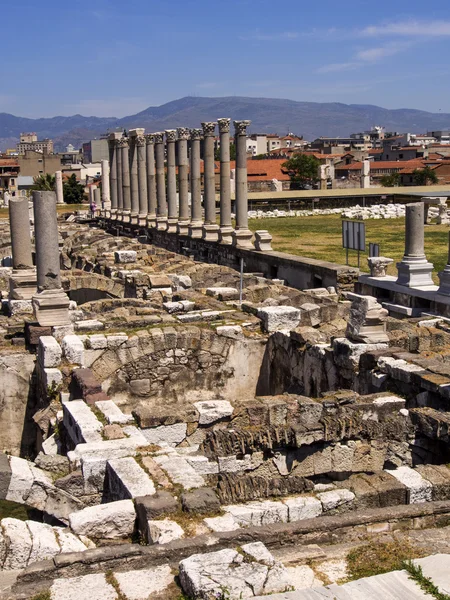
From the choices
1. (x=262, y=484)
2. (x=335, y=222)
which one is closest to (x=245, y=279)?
(x=262, y=484)

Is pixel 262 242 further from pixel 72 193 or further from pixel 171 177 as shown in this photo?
pixel 72 193

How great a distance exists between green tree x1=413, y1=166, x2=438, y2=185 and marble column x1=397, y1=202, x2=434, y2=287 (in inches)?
2347

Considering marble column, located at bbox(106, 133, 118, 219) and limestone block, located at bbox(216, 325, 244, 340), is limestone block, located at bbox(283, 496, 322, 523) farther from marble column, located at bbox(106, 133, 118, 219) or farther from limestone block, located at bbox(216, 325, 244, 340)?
marble column, located at bbox(106, 133, 118, 219)

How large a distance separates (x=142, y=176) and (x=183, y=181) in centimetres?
575

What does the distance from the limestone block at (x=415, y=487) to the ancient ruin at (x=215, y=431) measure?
0.06ft

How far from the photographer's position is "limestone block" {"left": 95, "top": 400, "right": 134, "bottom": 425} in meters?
8.86

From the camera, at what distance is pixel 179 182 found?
36.8 m

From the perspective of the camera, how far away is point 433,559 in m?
5.72

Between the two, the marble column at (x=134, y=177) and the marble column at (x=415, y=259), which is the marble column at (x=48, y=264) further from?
the marble column at (x=134, y=177)

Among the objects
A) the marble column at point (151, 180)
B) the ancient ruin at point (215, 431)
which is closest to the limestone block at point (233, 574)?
the ancient ruin at point (215, 431)

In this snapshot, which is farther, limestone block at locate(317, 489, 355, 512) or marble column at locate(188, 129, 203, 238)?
marble column at locate(188, 129, 203, 238)

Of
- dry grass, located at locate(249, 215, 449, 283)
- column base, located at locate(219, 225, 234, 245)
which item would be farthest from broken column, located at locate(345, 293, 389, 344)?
column base, located at locate(219, 225, 234, 245)

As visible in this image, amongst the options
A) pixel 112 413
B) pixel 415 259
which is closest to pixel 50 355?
pixel 112 413

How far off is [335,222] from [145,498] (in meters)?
36.9
